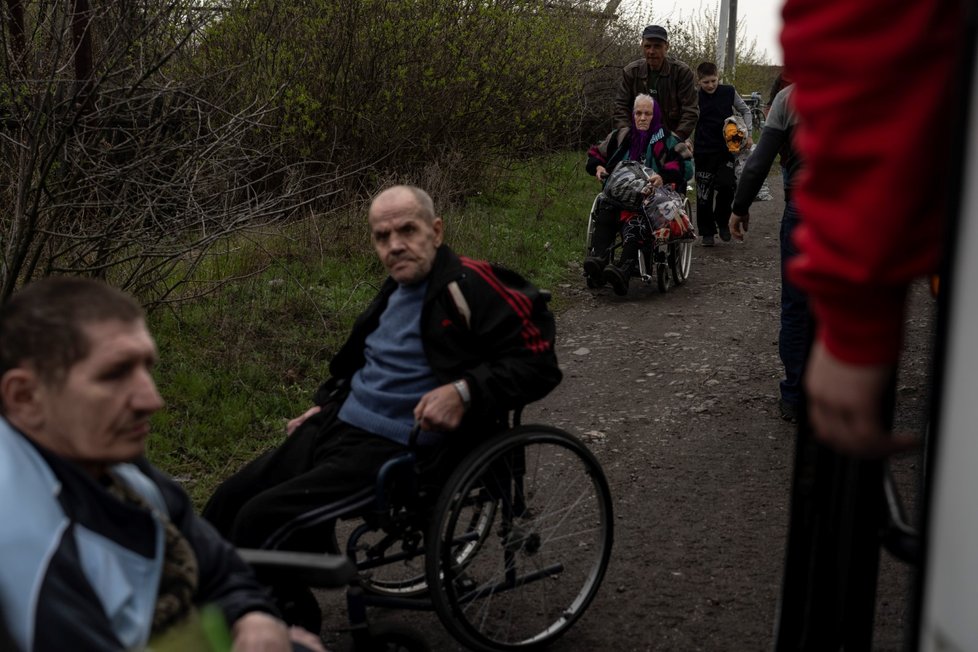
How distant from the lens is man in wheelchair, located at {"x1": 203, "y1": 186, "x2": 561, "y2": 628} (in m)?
3.45

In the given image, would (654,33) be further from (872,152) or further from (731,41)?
(731,41)

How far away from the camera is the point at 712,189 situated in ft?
39.5

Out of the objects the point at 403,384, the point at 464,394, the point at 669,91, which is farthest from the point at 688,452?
the point at 669,91

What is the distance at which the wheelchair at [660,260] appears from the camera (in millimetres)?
9536

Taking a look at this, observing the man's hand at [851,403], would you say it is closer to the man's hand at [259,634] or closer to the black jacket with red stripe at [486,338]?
the man's hand at [259,634]

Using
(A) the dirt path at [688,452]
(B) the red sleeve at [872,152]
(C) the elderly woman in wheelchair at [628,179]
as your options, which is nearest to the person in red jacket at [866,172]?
(B) the red sleeve at [872,152]

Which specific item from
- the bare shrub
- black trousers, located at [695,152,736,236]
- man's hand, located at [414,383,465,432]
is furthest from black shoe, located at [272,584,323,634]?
black trousers, located at [695,152,736,236]

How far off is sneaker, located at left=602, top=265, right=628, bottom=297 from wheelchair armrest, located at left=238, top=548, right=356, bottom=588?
6889 mm

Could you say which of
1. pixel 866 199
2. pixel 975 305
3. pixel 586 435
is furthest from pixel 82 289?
pixel 586 435

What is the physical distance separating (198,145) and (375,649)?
13.0ft

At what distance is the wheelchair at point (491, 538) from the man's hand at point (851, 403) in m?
1.87

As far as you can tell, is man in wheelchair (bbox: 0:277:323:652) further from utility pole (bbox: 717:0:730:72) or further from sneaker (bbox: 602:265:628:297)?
utility pole (bbox: 717:0:730:72)

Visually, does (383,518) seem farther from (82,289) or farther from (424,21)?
(424,21)

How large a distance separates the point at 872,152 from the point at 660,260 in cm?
820
